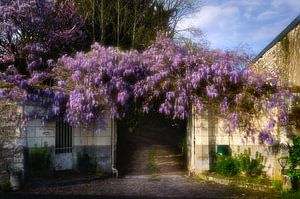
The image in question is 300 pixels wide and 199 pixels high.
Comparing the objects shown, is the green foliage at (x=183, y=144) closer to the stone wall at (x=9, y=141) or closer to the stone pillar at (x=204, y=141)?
the stone pillar at (x=204, y=141)

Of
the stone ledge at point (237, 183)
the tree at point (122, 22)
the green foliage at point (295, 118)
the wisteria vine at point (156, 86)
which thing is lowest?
the stone ledge at point (237, 183)

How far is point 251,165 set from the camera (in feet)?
41.8

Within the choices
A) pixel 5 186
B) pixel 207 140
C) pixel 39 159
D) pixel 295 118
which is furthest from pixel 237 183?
pixel 5 186

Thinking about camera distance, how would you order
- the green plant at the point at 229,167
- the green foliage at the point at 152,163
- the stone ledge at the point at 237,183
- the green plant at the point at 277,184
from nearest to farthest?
the green plant at the point at 277,184 → the stone ledge at the point at 237,183 → the green plant at the point at 229,167 → the green foliage at the point at 152,163

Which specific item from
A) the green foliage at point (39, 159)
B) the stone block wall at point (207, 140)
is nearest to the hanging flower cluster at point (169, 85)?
the stone block wall at point (207, 140)

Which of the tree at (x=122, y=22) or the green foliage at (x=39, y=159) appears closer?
the green foliage at (x=39, y=159)

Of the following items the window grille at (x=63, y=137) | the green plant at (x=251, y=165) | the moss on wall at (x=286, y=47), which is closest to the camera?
the green plant at (x=251, y=165)

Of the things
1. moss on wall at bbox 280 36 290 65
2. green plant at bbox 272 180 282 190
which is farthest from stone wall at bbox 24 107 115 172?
moss on wall at bbox 280 36 290 65

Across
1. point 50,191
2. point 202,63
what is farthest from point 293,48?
point 50,191

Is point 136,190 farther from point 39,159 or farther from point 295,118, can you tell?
point 295,118

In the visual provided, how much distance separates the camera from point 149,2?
68.6 feet

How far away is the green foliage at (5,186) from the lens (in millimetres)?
11247

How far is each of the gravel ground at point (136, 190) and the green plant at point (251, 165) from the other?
1.02 metres

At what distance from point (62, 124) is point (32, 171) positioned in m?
1.79
